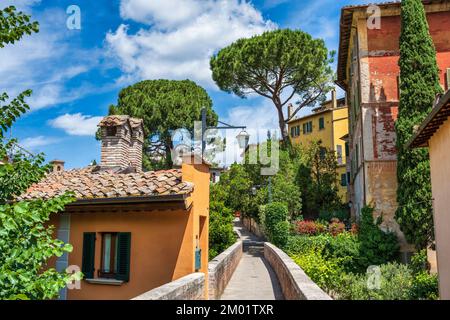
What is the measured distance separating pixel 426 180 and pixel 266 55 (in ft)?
58.6

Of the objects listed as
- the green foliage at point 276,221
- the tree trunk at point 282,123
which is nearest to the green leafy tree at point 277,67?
the tree trunk at point 282,123

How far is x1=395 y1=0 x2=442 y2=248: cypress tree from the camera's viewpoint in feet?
44.1

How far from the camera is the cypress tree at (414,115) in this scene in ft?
44.1

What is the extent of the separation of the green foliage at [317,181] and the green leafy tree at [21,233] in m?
24.0

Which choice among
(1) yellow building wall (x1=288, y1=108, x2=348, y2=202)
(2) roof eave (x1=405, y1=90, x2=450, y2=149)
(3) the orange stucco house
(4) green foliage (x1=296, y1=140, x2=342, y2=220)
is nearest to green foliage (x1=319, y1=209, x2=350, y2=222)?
(4) green foliage (x1=296, y1=140, x2=342, y2=220)

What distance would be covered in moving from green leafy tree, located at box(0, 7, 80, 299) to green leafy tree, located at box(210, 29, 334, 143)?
25.4 m

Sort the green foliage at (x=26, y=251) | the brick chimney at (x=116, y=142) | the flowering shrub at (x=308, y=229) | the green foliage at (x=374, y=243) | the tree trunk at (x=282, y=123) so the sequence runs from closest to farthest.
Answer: the green foliage at (x=26, y=251)
the brick chimney at (x=116, y=142)
the green foliage at (x=374, y=243)
the flowering shrub at (x=308, y=229)
the tree trunk at (x=282, y=123)

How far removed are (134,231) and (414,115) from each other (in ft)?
35.9

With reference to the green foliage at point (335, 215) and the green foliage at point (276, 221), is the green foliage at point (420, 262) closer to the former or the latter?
the green foliage at point (276, 221)

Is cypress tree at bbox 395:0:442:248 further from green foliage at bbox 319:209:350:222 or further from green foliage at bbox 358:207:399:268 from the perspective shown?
green foliage at bbox 319:209:350:222

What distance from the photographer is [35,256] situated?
385 cm

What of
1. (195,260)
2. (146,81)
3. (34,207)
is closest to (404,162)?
(195,260)

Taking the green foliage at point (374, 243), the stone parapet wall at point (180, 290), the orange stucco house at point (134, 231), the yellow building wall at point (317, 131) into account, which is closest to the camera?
the stone parapet wall at point (180, 290)

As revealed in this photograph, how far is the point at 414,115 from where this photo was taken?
46.0 ft
